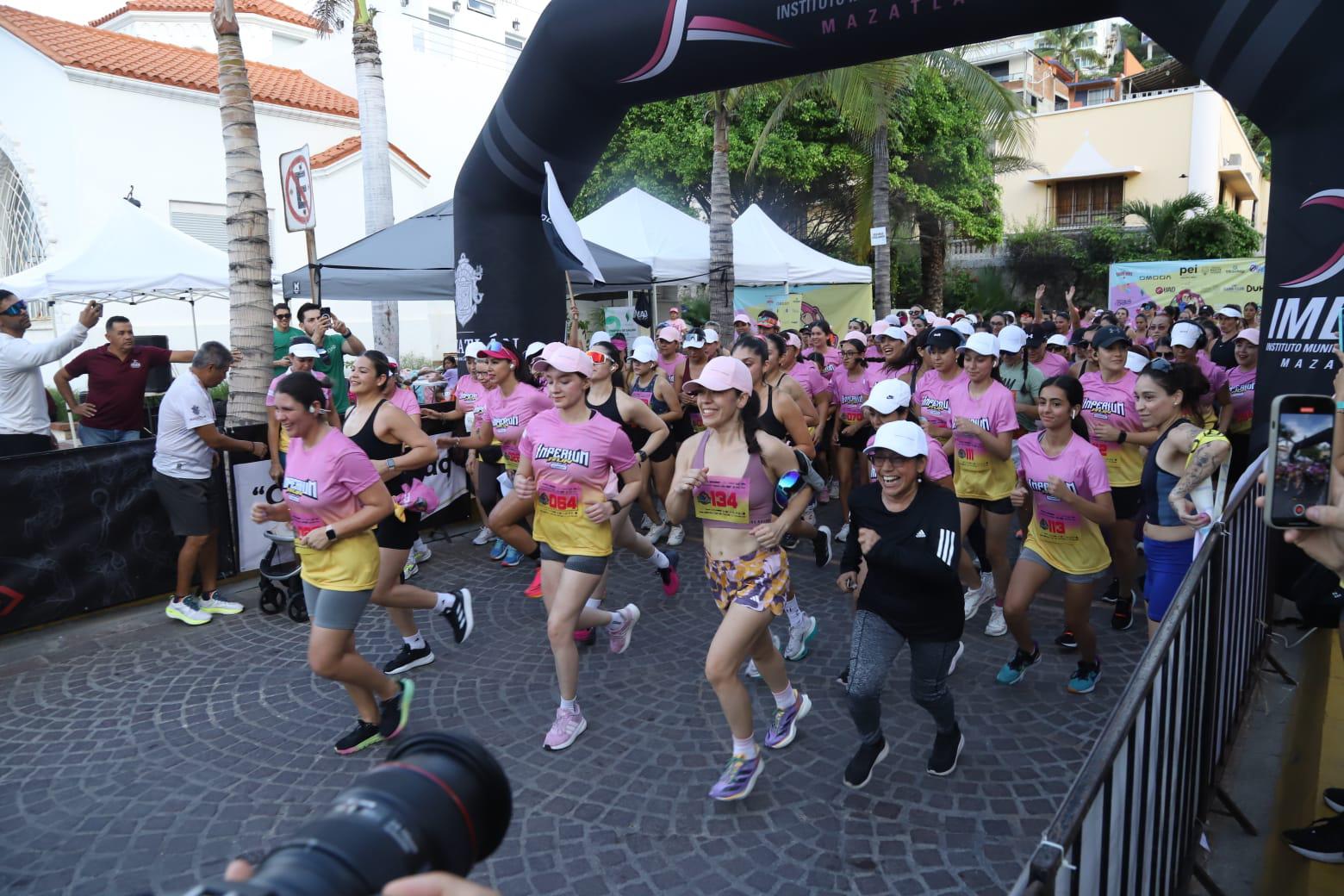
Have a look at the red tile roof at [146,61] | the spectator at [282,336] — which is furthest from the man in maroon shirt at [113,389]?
the red tile roof at [146,61]

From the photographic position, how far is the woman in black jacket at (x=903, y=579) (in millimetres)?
3744

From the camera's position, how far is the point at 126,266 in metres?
11.8

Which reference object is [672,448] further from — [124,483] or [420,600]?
[124,483]

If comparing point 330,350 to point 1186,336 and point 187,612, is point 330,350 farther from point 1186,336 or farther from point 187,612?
point 1186,336

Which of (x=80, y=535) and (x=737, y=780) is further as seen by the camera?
(x=80, y=535)

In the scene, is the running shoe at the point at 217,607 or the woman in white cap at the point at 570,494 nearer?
the woman in white cap at the point at 570,494

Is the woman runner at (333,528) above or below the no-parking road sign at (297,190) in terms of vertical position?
below

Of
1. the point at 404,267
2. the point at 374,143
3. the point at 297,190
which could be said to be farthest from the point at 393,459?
the point at 374,143

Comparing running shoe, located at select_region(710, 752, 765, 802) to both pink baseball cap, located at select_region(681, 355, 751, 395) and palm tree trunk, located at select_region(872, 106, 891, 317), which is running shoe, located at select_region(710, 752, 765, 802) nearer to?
pink baseball cap, located at select_region(681, 355, 751, 395)

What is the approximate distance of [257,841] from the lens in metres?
3.87

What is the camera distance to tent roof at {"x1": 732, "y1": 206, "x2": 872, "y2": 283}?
1527 cm

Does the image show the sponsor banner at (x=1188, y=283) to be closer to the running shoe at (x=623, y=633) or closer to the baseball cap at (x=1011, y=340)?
the baseball cap at (x=1011, y=340)

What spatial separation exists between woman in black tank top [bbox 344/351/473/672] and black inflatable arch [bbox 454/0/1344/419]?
3.32m

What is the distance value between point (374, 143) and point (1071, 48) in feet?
171
